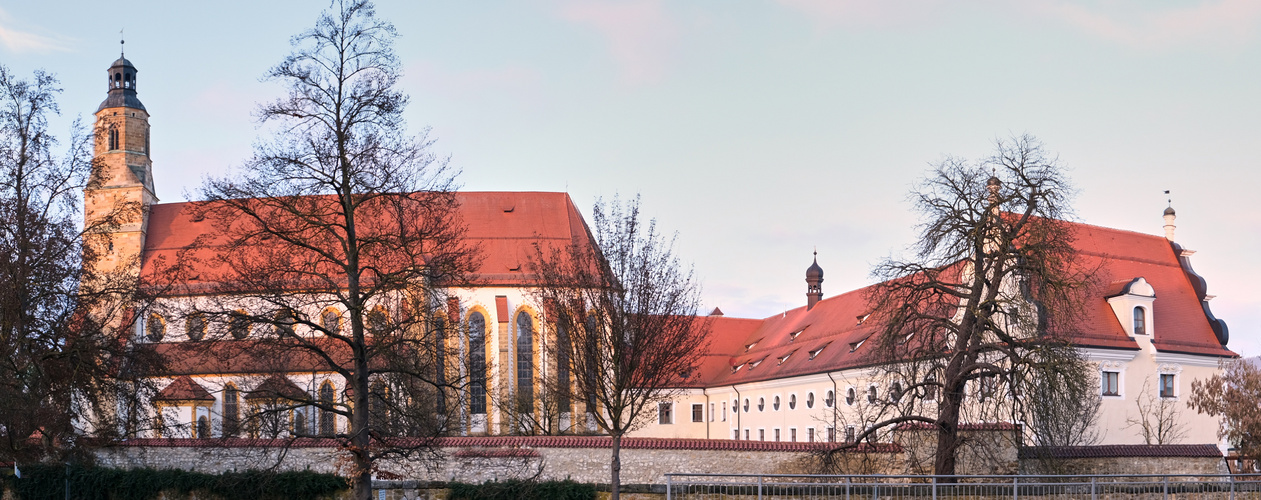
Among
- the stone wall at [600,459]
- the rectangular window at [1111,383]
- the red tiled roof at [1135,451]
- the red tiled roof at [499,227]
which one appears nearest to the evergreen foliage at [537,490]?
the stone wall at [600,459]

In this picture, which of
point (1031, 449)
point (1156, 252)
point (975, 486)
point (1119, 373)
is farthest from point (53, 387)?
point (1156, 252)

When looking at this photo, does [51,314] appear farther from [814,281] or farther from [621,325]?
[814,281]

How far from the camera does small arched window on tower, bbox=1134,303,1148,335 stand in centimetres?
3878

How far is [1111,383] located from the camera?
3809 cm

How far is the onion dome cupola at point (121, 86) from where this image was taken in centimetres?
5125

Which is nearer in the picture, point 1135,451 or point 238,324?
point 238,324

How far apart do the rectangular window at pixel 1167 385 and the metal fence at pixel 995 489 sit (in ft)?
57.7

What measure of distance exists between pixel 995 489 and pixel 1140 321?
21.7 metres

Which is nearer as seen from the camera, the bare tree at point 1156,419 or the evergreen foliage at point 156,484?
the evergreen foliage at point 156,484

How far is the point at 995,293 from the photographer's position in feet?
73.0

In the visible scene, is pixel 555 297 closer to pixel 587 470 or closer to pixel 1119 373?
pixel 587 470

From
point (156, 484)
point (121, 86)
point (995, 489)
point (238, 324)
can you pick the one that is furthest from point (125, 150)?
point (995, 489)

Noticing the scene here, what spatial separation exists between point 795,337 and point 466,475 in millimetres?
29936

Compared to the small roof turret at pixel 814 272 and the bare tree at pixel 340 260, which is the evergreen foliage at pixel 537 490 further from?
the small roof turret at pixel 814 272
